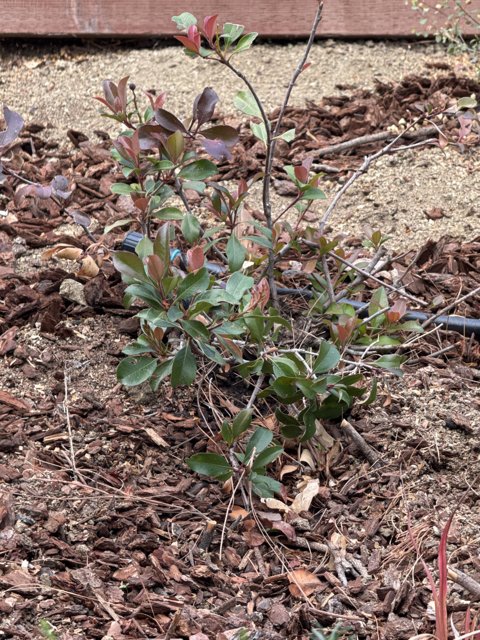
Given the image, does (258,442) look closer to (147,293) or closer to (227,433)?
(227,433)

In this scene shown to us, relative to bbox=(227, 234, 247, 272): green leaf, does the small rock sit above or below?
below

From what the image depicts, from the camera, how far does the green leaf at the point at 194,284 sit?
2018 millimetres

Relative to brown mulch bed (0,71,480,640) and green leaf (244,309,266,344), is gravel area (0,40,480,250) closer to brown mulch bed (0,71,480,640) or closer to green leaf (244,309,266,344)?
brown mulch bed (0,71,480,640)

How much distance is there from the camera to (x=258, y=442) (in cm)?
213

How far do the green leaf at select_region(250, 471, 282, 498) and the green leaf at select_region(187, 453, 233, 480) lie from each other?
57 millimetres

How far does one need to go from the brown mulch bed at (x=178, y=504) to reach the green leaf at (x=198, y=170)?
36 centimetres

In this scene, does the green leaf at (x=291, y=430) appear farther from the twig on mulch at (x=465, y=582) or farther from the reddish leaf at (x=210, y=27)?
the reddish leaf at (x=210, y=27)

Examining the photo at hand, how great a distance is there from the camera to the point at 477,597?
1904 mm

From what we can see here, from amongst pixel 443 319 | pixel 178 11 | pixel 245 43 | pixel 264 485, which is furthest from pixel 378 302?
pixel 178 11

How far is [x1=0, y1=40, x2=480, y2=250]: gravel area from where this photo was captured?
11.7 feet

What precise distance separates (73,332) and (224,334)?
618 mm

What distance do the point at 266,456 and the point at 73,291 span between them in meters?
0.95

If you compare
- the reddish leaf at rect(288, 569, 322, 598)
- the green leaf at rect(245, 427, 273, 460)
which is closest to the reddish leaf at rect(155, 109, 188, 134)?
the green leaf at rect(245, 427, 273, 460)

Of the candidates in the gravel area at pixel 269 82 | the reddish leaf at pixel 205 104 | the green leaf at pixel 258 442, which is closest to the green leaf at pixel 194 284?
the green leaf at pixel 258 442
